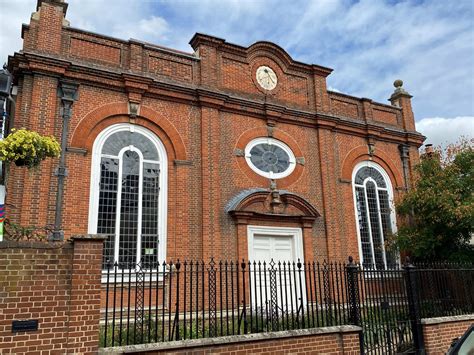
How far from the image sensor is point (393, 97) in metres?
18.4

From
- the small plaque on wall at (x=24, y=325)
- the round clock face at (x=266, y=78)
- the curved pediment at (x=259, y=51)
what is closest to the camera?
the small plaque on wall at (x=24, y=325)

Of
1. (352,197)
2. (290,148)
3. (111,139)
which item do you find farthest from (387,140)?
(111,139)

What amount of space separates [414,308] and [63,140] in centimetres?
961

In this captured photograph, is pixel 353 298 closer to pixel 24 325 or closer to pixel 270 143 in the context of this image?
pixel 24 325

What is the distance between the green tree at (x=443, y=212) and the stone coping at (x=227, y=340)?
7.25 metres

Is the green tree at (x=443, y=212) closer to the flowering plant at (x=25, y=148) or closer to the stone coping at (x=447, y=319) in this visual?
the stone coping at (x=447, y=319)

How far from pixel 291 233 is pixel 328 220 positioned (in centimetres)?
155

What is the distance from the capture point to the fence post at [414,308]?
9.06 meters

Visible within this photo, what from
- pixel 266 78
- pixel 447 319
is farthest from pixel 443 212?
pixel 266 78

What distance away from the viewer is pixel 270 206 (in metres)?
13.3

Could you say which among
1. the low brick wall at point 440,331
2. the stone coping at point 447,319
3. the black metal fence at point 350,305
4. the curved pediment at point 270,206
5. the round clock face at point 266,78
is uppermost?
the round clock face at point 266,78

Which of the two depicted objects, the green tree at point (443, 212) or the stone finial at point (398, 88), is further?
the stone finial at point (398, 88)

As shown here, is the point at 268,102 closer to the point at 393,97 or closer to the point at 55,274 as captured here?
the point at 393,97

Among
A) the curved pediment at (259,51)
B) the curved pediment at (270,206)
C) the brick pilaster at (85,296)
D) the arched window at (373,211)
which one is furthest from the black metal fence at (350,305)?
the curved pediment at (259,51)
